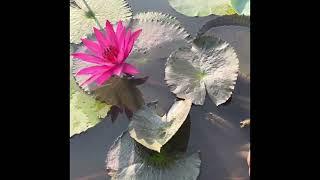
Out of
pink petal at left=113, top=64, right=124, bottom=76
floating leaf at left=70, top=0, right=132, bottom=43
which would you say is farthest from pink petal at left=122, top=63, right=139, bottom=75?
floating leaf at left=70, top=0, right=132, bottom=43

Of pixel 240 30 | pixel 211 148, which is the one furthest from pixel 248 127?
pixel 240 30

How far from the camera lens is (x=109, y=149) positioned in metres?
1.34

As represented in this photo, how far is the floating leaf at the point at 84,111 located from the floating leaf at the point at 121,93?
0.08 ft

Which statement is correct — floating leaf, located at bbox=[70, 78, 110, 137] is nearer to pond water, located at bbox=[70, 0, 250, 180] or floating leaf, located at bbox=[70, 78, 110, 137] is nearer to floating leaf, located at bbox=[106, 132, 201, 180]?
pond water, located at bbox=[70, 0, 250, 180]

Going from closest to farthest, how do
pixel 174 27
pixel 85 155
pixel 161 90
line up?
pixel 85 155 → pixel 161 90 → pixel 174 27

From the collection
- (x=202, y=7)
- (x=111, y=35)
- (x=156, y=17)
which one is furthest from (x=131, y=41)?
(x=202, y=7)

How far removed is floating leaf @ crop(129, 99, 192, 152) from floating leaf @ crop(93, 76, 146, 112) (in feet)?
0.16

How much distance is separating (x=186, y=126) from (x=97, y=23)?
48 cm

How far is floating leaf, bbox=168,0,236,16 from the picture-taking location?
1.62 metres

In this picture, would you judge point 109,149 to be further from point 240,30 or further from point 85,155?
point 240,30

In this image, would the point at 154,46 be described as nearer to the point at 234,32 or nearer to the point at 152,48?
the point at 152,48

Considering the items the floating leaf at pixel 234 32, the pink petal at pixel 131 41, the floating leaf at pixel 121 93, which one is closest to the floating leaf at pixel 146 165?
the floating leaf at pixel 121 93

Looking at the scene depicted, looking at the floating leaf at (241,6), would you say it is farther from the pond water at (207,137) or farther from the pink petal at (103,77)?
the pink petal at (103,77)

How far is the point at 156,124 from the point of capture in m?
1.33
